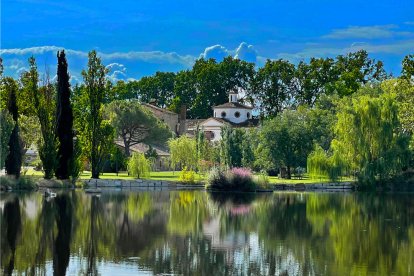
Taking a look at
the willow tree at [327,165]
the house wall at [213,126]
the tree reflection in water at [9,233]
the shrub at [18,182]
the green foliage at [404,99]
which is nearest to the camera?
the tree reflection in water at [9,233]

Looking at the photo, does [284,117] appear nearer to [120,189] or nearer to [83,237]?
[120,189]

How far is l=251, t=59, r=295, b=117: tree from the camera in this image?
104 meters

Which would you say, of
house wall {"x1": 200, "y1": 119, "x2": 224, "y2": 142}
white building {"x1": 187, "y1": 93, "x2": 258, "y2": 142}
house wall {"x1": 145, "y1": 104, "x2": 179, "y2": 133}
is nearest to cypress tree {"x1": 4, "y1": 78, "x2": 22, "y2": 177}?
house wall {"x1": 200, "y1": 119, "x2": 224, "y2": 142}

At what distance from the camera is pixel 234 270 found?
18469mm

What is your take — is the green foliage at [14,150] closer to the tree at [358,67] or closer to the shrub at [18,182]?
the shrub at [18,182]

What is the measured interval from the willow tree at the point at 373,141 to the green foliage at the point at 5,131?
25.5m

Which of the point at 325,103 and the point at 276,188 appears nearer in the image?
the point at 276,188

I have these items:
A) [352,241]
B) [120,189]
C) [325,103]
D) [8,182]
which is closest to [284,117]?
[325,103]

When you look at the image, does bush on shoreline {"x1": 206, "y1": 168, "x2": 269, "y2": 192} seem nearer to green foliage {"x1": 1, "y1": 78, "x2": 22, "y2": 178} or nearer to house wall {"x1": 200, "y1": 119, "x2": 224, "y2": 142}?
green foliage {"x1": 1, "y1": 78, "x2": 22, "y2": 178}

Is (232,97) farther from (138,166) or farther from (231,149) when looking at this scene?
(138,166)

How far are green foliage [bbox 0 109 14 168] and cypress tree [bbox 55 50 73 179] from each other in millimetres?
6906

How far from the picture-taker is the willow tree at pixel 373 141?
185ft

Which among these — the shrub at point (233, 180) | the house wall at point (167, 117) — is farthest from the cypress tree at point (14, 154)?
the house wall at point (167, 117)

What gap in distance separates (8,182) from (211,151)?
31034 millimetres
